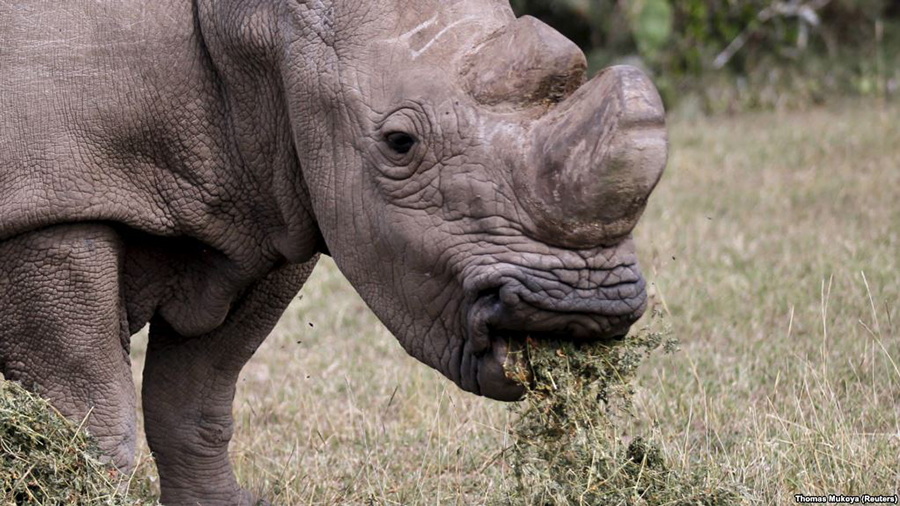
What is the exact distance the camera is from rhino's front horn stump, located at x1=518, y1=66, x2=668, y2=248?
3.89m

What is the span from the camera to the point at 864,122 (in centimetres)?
1295

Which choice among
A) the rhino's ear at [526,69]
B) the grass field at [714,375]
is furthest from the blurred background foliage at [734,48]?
the rhino's ear at [526,69]

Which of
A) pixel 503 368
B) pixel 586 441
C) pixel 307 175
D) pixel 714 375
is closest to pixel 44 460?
pixel 307 175

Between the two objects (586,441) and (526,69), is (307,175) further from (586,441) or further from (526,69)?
(586,441)

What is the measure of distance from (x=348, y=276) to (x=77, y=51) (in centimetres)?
124

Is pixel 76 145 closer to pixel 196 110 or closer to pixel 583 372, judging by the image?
pixel 196 110

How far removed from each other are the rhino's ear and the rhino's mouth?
1.93 ft

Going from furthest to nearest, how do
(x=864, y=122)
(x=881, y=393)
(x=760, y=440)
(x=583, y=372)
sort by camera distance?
(x=864, y=122) < (x=881, y=393) < (x=760, y=440) < (x=583, y=372)

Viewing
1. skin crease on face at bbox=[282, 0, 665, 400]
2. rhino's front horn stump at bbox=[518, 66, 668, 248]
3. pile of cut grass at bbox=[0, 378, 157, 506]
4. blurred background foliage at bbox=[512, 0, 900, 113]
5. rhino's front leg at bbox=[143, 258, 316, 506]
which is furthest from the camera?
blurred background foliage at bbox=[512, 0, 900, 113]

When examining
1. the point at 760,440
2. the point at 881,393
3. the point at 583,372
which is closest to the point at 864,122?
the point at 881,393

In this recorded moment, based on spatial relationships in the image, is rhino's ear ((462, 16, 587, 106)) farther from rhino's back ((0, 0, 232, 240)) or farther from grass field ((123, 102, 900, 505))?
grass field ((123, 102, 900, 505))

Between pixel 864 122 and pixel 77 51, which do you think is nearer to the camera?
pixel 77 51

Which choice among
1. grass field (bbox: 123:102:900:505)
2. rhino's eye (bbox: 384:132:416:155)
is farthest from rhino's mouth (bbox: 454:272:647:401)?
grass field (bbox: 123:102:900:505)

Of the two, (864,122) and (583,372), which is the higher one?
(583,372)
